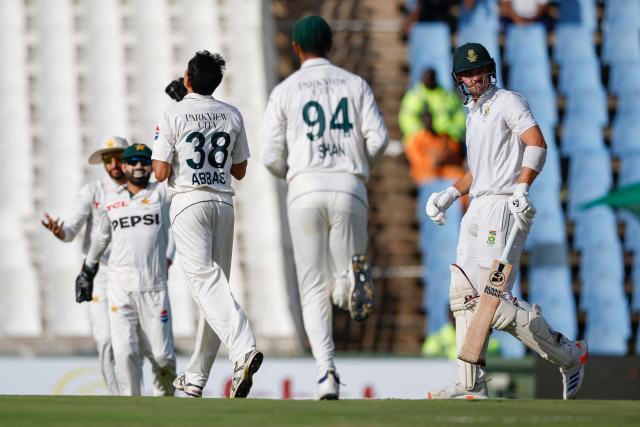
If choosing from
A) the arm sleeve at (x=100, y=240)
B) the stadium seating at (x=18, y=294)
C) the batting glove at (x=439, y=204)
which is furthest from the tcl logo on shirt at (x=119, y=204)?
the stadium seating at (x=18, y=294)

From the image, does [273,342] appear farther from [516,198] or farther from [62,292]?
[516,198]

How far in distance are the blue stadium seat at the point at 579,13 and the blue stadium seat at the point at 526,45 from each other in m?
0.46

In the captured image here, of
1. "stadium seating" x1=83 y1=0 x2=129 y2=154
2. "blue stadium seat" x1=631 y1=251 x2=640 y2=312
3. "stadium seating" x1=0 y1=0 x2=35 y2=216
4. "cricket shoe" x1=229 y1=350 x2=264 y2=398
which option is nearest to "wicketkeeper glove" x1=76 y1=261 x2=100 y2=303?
"cricket shoe" x1=229 y1=350 x2=264 y2=398

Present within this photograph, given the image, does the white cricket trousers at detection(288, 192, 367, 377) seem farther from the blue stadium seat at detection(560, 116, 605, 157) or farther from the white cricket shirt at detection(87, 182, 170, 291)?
the blue stadium seat at detection(560, 116, 605, 157)

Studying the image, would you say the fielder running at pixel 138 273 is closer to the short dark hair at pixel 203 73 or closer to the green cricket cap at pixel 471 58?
the short dark hair at pixel 203 73

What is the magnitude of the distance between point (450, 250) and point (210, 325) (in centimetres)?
1116

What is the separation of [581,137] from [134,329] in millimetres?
11859

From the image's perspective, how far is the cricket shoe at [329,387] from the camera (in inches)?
319

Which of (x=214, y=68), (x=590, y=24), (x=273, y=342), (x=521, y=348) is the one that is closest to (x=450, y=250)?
(x=521, y=348)

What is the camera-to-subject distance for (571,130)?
70.0 ft

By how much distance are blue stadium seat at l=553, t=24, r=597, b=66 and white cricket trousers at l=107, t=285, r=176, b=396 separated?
12.6 m

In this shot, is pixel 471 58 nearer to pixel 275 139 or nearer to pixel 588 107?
pixel 275 139

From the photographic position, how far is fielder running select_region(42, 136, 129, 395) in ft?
35.8

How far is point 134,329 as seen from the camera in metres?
10.6
